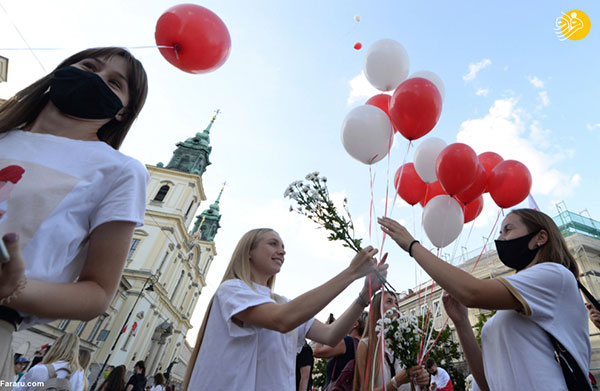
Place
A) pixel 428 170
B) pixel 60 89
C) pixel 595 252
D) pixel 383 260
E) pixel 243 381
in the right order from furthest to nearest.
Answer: pixel 595 252, pixel 428 170, pixel 383 260, pixel 243 381, pixel 60 89

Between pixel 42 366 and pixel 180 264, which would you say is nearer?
pixel 42 366

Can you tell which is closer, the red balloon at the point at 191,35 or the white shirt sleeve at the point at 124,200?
the white shirt sleeve at the point at 124,200

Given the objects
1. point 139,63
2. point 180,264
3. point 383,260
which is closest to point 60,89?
point 139,63

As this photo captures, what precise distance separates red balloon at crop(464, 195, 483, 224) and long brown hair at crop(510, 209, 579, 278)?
232 cm

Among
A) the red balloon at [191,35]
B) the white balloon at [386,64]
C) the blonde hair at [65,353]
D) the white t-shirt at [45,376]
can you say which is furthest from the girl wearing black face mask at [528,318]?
the blonde hair at [65,353]

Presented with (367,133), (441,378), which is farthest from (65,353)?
(441,378)

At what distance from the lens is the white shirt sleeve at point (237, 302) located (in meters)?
1.61

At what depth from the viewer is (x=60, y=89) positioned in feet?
3.56

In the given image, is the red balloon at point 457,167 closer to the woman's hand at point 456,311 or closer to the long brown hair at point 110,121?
the woman's hand at point 456,311

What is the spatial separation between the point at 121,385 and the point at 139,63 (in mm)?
7152

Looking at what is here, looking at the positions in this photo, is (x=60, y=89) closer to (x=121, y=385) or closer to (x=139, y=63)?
(x=139, y=63)

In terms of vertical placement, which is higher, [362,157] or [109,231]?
[362,157]

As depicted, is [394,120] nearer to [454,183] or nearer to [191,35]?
[454,183]

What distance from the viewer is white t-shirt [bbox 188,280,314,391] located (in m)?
1.54
